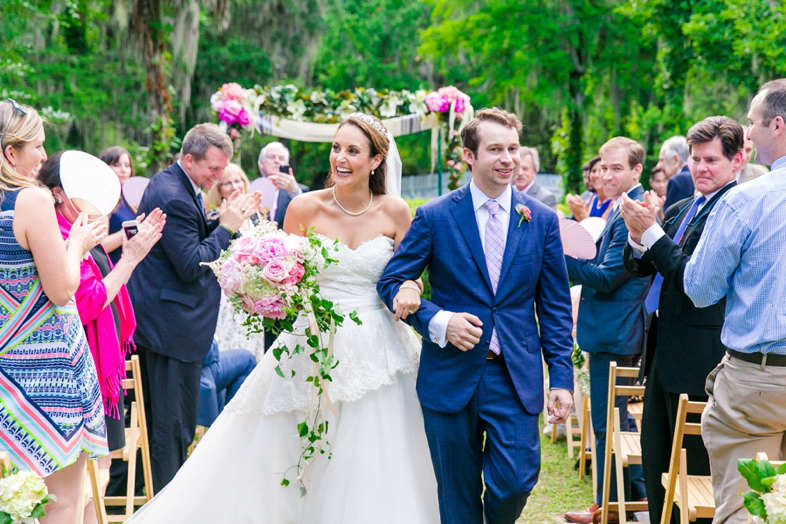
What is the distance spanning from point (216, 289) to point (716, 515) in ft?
10.2

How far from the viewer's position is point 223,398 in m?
6.28

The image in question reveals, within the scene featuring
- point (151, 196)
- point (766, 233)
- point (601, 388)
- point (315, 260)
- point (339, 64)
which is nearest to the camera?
point (766, 233)

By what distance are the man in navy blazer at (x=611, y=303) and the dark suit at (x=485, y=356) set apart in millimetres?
1303

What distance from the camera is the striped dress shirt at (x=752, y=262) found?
9.95 ft

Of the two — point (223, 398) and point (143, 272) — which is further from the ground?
point (143, 272)

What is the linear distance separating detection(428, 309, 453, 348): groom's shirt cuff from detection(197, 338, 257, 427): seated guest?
241cm

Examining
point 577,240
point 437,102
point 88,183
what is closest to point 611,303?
point 577,240

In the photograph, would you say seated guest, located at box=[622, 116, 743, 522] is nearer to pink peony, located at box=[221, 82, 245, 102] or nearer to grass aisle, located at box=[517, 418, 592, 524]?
grass aisle, located at box=[517, 418, 592, 524]

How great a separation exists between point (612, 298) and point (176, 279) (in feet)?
8.85

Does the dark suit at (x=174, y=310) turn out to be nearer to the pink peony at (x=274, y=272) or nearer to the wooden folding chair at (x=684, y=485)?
the pink peony at (x=274, y=272)

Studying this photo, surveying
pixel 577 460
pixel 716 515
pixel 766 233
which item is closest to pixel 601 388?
pixel 577 460

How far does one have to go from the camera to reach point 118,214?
5941mm

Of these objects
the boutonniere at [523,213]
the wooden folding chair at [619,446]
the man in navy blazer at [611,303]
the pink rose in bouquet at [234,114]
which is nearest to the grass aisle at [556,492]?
the man in navy blazer at [611,303]

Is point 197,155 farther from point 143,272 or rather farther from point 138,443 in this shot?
point 138,443
